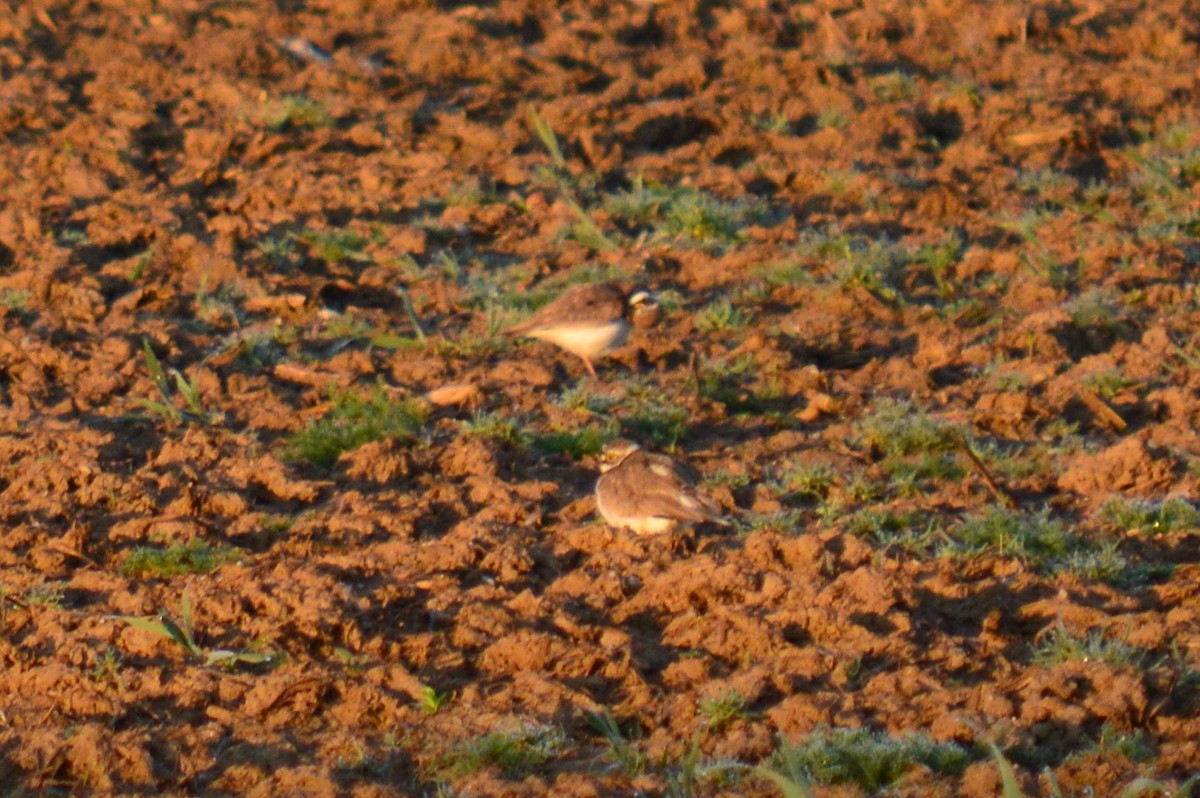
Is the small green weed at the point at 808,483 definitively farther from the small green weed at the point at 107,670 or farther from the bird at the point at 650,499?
the small green weed at the point at 107,670

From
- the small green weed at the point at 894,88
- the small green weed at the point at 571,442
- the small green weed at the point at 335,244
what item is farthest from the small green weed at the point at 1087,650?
the small green weed at the point at 894,88

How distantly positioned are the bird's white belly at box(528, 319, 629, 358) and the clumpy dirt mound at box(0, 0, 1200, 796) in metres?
0.19

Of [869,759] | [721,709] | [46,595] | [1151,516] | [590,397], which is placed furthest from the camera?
[590,397]

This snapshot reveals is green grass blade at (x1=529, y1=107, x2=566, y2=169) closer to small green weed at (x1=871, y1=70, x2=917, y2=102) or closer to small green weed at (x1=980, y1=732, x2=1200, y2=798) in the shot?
small green weed at (x1=871, y1=70, x2=917, y2=102)

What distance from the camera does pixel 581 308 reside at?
30.9ft

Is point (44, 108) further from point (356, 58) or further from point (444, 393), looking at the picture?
point (444, 393)

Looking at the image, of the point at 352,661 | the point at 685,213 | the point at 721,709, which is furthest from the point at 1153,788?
the point at 685,213

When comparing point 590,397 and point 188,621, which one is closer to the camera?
point 188,621

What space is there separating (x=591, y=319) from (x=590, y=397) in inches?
16.6

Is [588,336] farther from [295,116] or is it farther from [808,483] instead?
[295,116]

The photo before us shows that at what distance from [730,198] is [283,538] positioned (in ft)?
16.4

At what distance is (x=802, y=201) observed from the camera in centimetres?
1190

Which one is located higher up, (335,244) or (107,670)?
(107,670)

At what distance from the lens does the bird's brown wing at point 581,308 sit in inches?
369
